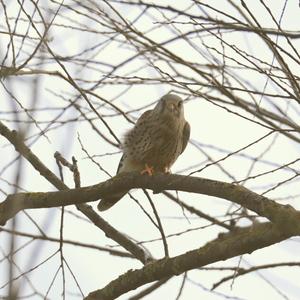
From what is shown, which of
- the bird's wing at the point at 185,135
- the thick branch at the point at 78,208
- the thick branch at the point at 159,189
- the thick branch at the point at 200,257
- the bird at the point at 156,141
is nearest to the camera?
the thick branch at the point at 200,257

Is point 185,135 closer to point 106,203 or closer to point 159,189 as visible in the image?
point 106,203

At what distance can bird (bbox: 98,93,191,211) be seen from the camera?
560 cm

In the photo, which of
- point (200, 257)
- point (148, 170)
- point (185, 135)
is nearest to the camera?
point (200, 257)

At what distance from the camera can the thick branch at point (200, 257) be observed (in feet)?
10.0

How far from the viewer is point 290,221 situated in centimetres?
301

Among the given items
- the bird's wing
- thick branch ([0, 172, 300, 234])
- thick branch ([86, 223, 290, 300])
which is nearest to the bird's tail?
the bird's wing

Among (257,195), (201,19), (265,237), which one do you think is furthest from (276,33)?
(265,237)

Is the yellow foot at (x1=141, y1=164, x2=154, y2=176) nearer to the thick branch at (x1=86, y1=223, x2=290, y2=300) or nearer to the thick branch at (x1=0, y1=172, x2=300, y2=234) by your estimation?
the thick branch at (x1=0, y1=172, x2=300, y2=234)

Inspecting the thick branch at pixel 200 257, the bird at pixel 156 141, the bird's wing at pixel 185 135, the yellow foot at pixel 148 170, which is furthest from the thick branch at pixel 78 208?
the bird's wing at pixel 185 135

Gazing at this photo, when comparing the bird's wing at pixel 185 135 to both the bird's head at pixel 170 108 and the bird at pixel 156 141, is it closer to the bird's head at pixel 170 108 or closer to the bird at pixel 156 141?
the bird at pixel 156 141

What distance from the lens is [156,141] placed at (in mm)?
5617

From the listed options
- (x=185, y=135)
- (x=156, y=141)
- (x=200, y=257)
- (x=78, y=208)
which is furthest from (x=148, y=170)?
(x=200, y=257)

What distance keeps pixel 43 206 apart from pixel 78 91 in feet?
2.15

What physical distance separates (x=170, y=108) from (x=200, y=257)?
275 cm
